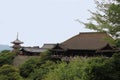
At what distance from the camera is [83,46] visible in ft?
133

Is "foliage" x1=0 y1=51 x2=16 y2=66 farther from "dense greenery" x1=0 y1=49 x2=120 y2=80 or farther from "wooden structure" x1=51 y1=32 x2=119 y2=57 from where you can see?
"wooden structure" x1=51 y1=32 x2=119 y2=57

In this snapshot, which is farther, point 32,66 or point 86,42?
point 86,42

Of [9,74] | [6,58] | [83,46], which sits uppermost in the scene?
[83,46]

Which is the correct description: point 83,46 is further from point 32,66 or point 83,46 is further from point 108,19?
point 108,19

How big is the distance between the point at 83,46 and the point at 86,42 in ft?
3.44

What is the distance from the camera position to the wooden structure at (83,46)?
126 ft

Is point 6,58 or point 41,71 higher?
point 6,58

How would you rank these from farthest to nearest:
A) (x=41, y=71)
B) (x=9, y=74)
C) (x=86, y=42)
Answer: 1. (x=86, y=42)
2. (x=9, y=74)
3. (x=41, y=71)

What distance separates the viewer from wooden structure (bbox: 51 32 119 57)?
3828 cm

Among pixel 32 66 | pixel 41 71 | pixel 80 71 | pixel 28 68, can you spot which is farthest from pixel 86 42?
pixel 80 71

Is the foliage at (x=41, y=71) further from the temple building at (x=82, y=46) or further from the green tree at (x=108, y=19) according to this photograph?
the green tree at (x=108, y=19)

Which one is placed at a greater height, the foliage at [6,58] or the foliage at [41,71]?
the foliage at [6,58]

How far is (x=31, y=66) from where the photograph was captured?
39188mm

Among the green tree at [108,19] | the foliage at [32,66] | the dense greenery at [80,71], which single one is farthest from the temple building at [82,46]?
the green tree at [108,19]
